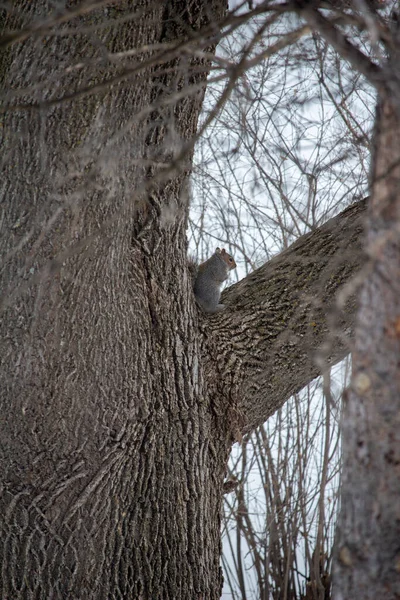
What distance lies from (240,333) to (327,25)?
66.1 inches

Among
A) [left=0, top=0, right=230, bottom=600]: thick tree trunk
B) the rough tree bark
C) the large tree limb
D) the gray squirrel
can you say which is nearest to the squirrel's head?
the gray squirrel

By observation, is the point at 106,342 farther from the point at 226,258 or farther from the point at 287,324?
the point at 226,258

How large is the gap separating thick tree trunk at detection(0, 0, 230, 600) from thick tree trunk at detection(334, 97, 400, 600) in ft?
3.60

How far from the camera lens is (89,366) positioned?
2.36 meters

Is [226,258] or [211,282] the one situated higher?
[226,258]

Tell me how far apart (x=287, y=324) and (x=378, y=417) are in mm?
1420

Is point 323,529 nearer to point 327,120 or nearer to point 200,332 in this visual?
point 200,332

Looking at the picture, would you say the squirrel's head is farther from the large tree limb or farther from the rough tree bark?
the rough tree bark

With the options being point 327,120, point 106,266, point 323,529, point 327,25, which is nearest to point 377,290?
point 327,25

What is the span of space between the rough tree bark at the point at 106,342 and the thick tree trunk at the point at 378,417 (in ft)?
2.87

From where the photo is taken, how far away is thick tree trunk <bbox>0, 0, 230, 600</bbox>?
7.45ft

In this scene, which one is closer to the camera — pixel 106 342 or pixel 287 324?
pixel 106 342

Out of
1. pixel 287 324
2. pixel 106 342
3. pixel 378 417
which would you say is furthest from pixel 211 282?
pixel 378 417

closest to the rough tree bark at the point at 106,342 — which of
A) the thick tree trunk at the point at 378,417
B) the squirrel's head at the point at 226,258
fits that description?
the thick tree trunk at the point at 378,417
